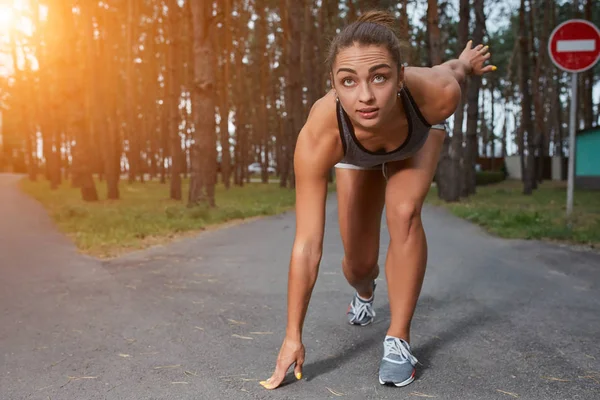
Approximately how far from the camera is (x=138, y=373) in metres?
3.03

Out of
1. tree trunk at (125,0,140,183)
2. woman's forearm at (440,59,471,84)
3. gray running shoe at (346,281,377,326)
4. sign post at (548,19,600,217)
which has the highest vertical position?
tree trunk at (125,0,140,183)

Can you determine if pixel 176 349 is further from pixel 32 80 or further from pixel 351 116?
pixel 32 80

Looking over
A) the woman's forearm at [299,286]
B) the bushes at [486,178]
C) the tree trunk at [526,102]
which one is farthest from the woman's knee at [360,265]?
the bushes at [486,178]

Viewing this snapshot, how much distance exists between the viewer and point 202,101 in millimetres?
13680

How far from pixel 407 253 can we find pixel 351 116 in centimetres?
87

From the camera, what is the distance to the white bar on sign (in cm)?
972

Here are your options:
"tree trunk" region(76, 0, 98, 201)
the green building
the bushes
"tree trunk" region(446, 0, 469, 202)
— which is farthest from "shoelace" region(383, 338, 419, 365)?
the bushes

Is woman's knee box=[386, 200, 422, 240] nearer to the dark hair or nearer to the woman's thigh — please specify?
the woman's thigh

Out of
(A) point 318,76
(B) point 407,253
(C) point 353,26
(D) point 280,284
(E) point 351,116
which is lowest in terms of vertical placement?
(D) point 280,284

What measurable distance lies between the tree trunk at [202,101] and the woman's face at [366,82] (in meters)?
11.4

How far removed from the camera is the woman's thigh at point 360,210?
11.2ft

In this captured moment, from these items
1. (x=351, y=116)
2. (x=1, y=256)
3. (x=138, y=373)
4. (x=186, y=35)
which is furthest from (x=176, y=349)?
(x=186, y=35)

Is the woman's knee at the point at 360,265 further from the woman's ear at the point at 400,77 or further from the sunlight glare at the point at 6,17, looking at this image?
the sunlight glare at the point at 6,17

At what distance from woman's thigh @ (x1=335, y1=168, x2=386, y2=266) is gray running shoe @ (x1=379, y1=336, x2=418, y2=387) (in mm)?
682
